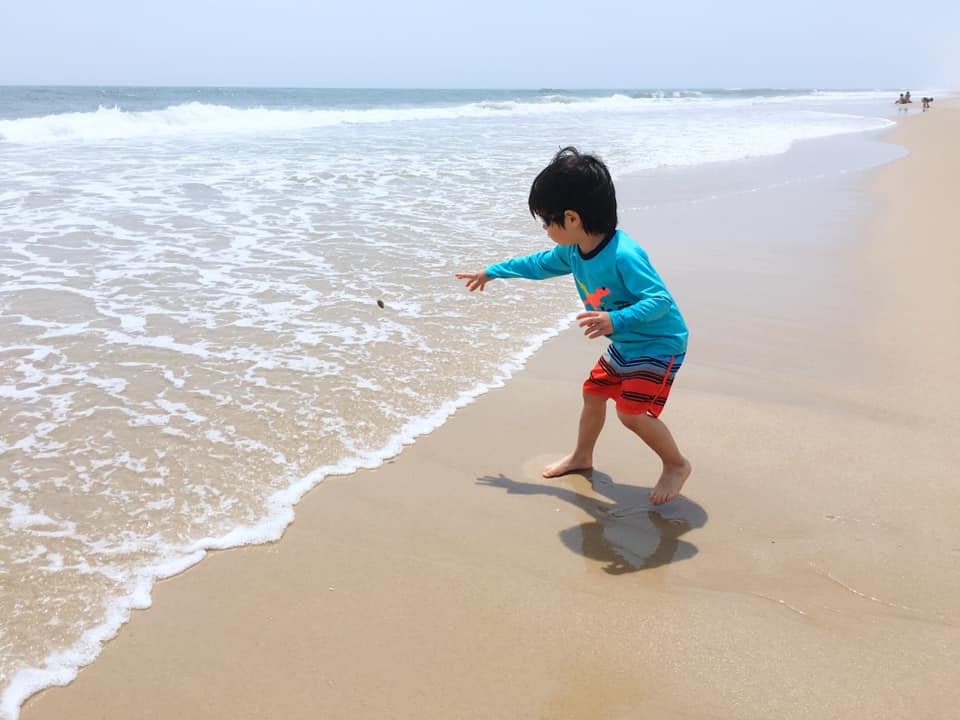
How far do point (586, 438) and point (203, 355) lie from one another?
6.61 ft

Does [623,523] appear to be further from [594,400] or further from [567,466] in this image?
[594,400]

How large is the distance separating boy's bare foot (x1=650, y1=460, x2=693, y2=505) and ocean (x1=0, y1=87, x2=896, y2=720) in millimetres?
981

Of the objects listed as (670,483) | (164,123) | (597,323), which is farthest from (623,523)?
(164,123)

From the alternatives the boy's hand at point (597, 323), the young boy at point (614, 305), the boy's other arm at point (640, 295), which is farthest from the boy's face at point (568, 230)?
the boy's hand at point (597, 323)

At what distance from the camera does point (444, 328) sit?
436cm

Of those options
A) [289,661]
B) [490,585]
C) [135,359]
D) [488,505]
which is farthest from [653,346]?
[135,359]

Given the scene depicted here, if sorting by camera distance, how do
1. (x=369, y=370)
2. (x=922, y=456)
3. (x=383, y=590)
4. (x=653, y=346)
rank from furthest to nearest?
1. (x=369, y=370)
2. (x=922, y=456)
3. (x=653, y=346)
4. (x=383, y=590)

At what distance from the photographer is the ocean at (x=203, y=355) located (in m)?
2.35

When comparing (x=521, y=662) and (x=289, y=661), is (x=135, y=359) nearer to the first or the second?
(x=289, y=661)

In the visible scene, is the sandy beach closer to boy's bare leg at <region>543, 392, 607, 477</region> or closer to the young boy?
boy's bare leg at <region>543, 392, 607, 477</region>

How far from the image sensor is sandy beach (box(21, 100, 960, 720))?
5.92 feet

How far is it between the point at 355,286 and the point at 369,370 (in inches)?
57.3

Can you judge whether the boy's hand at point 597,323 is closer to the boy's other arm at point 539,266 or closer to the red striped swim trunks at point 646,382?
the red striped swim trunks at point 646,382

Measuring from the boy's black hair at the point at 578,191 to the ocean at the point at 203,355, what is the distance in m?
1.14
